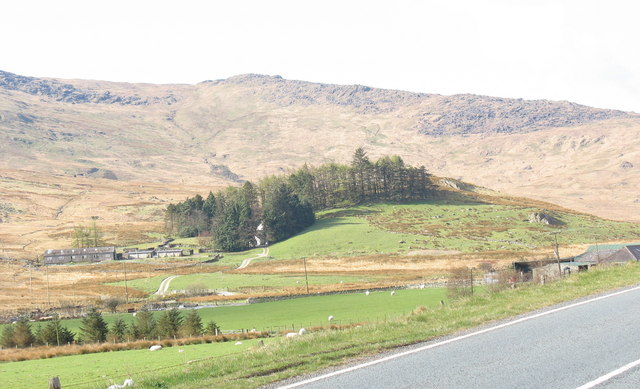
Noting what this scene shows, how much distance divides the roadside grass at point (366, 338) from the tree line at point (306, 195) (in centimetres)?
14507

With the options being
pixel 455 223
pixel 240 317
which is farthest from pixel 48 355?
pixel 455 223

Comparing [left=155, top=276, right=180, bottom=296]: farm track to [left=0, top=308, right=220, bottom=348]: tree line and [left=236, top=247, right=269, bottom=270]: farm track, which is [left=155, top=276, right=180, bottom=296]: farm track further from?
[left=0, top=308, right=220, bottom=348]: tree line

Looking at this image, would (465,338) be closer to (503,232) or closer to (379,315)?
(379,315)

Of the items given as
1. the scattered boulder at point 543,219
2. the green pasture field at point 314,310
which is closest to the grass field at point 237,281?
the green pasture field at point 314,310

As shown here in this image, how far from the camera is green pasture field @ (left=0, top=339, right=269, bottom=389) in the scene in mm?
31859

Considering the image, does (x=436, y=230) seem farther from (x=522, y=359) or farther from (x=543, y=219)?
(x=522, y=359)

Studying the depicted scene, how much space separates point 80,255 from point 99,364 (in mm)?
129761

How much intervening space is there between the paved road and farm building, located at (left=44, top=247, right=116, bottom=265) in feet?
500

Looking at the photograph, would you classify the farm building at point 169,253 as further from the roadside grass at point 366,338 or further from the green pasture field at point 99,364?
the roadside grass at point 366,338

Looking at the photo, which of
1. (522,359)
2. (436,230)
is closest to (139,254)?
(436,230)

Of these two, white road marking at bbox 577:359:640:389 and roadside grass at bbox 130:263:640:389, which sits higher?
white road marking at bbox 577:359:640:389

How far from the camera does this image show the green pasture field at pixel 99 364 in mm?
31859

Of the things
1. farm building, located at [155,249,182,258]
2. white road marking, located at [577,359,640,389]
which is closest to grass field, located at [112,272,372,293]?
farm building, located at [155,249,182,258]

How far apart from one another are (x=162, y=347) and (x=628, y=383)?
41205mm
